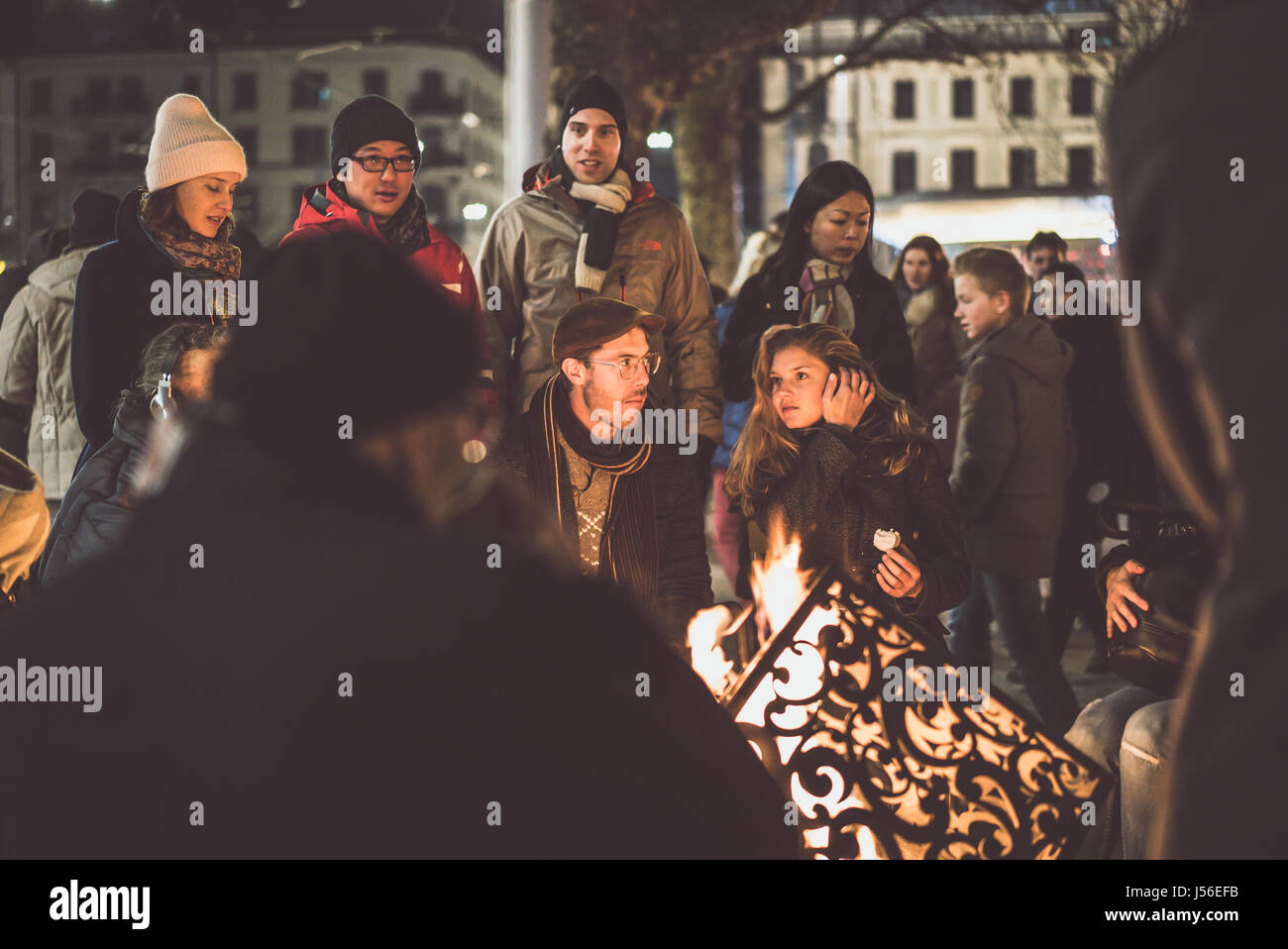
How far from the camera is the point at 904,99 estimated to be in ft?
270

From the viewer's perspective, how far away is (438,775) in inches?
64.0

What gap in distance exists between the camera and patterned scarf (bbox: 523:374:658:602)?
16.0ft

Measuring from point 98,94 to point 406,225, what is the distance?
87.8 m

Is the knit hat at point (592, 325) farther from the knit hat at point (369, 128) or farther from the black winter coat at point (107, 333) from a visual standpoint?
the black winter coat at point (107, 333)

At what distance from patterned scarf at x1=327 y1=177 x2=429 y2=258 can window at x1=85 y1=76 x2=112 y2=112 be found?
3415 inches

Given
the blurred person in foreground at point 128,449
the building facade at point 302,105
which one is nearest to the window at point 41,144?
the building facade at point 302,105

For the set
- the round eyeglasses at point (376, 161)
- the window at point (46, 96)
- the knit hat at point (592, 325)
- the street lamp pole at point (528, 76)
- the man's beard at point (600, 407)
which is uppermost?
the window at point (46, 96)

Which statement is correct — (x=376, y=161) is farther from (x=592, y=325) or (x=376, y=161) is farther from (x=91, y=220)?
(x=91, y=220)

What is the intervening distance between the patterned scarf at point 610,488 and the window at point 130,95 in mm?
88106

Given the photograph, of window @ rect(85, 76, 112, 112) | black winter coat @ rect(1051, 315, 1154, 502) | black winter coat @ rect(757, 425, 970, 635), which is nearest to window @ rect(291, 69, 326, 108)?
window @ rect(85, 76, 112, 112)

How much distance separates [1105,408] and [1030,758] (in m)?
4.19

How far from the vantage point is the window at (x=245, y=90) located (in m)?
99.4

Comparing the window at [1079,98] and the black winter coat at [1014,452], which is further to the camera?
the window at [1079,98]

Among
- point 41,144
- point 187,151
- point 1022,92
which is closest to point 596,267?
point 187,151
